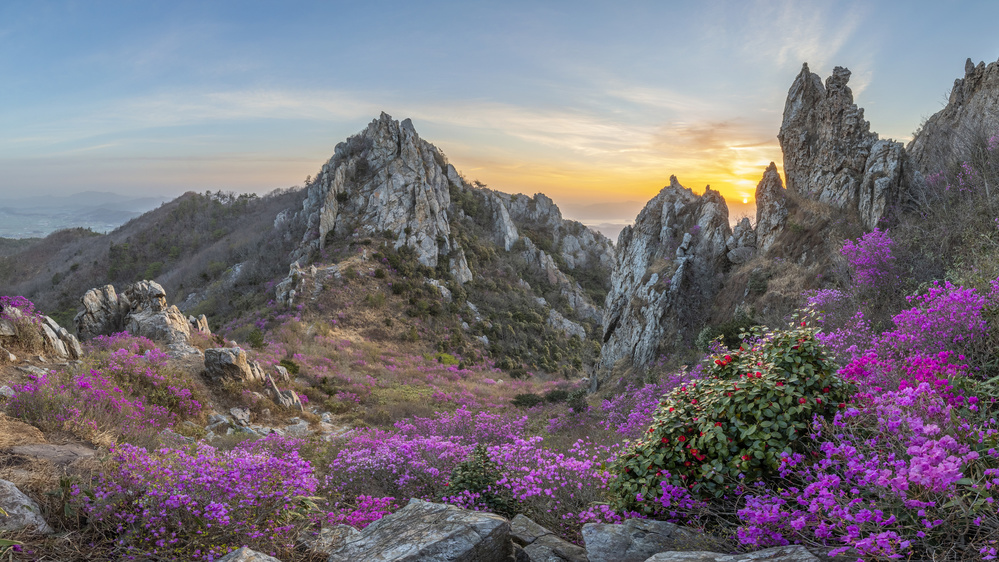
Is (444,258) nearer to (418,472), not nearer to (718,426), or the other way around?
(418,472)

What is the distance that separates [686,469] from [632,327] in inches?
731

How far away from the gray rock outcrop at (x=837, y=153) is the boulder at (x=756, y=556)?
54.6ft

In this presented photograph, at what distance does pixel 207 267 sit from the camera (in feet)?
143

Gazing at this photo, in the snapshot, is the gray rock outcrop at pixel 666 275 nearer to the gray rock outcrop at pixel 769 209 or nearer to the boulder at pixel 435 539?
the gray rock outcrop at pixel 769 209

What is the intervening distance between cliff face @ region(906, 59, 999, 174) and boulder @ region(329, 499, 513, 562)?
1732 centimetres

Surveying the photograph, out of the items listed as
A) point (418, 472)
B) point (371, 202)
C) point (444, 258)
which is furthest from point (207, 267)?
point (418, 472)

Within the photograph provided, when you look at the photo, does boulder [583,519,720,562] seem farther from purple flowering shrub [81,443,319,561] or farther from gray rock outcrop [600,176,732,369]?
gray rock outcrop [600,176,732,369]

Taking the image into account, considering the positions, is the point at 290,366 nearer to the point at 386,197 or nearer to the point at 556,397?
the point at 556,397

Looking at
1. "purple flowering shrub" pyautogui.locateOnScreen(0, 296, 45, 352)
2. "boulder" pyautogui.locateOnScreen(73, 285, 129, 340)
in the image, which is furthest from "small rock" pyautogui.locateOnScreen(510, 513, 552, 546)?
"boulder" pyautogui.locateOnScreen(73, 285, 129, 340)

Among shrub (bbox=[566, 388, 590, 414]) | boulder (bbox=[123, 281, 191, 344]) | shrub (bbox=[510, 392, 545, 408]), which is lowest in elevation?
shrub (bbox=[510, 392, 545, 408])

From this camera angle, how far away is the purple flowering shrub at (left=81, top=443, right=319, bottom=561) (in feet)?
15.0

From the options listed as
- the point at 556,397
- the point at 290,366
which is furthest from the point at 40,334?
the point at 556,397

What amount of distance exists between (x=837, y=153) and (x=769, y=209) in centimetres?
317

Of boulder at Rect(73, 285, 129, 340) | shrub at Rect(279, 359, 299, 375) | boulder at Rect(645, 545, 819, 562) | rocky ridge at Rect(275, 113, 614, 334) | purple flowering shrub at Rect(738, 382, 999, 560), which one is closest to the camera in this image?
purple flowering shrub at Rect(738, 382, 999, 560)
